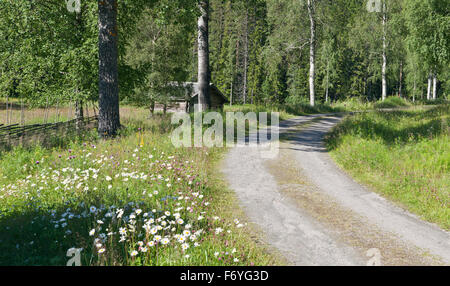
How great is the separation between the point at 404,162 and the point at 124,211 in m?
7.21

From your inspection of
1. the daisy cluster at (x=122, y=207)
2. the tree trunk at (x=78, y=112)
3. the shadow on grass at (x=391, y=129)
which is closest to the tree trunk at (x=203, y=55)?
the tree trunk at (x=78, y=112)

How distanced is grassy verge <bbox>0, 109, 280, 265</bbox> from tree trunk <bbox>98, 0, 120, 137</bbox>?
3.47ft

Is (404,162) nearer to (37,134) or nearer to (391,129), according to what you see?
(391,129)

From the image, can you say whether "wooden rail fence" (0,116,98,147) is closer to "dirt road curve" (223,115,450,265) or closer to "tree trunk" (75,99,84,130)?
"tree trunk" (75,99,84,130)

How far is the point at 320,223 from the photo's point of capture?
5.93 m

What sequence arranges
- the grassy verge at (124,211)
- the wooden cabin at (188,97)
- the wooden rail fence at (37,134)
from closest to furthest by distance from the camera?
the grassy verge at (124,211)
the wooden rail fence at (37,134)
the wooden cabin at (188,97)

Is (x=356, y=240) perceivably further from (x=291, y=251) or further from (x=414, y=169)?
Result: (x=414, y=169)

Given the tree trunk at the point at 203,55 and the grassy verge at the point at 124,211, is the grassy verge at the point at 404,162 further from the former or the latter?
the tree trunk at the point at 203,55

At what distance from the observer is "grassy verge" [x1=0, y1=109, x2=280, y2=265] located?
431cm

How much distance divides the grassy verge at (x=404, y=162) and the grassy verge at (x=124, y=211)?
3.68 meters

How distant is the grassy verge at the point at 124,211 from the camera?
431 centimetres
